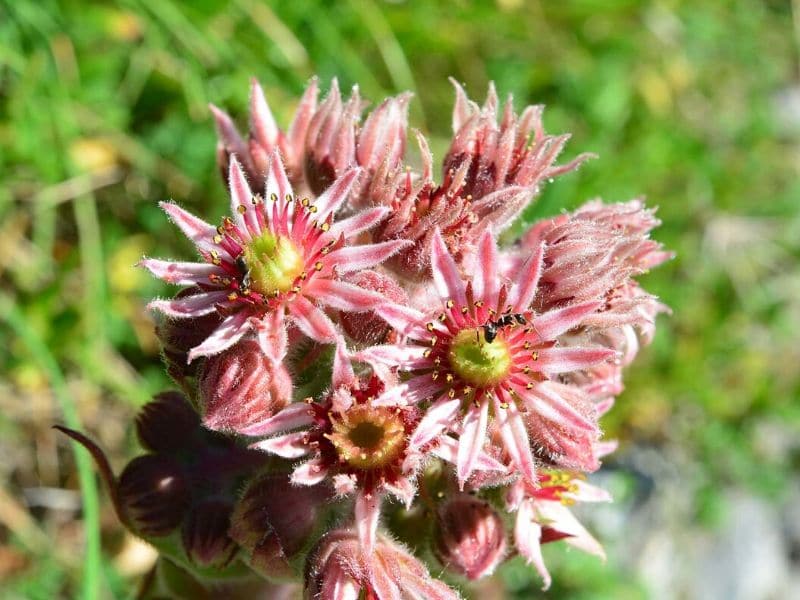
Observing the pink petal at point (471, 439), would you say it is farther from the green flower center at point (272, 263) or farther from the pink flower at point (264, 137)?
the pink flower at point (264, 137)

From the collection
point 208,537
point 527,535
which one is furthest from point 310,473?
point 527,535

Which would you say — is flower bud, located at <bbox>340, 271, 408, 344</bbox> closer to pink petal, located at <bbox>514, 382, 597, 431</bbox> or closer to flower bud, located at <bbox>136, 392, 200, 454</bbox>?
pink petal, located at <bbox>514, 382, 597, 431</bbox>

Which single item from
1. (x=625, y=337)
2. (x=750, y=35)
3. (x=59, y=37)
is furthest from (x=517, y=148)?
(x=750, y=35)

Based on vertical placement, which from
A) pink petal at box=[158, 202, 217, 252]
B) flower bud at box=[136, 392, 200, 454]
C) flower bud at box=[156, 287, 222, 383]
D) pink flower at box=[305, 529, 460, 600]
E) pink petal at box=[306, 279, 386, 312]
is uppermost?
pink petal at box=[158, 202, 217, 252]

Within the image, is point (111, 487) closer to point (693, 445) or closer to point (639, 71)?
point (693, 445)

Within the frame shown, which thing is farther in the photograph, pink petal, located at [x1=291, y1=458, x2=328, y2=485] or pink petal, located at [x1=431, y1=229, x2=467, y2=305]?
pink petal, located at [x1=431, y1=229, x2=467, y2=305]

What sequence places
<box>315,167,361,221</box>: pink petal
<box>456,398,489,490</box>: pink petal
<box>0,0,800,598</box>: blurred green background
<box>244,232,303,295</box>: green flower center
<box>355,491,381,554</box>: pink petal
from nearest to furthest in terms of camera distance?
<box>456,398,489,490</box>: pink petal, <box>355,491,381,554</box>: pink petal, <box>244,232,303,295</box>: green flower center, <box>315,167,361,221</box>: pink petal, <box>0,0,800,598</box>: blurred green background

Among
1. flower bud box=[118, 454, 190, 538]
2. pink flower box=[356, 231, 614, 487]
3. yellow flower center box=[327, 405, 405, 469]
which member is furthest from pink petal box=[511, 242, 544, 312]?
flower bud box=[118, 454, 190, 538]
